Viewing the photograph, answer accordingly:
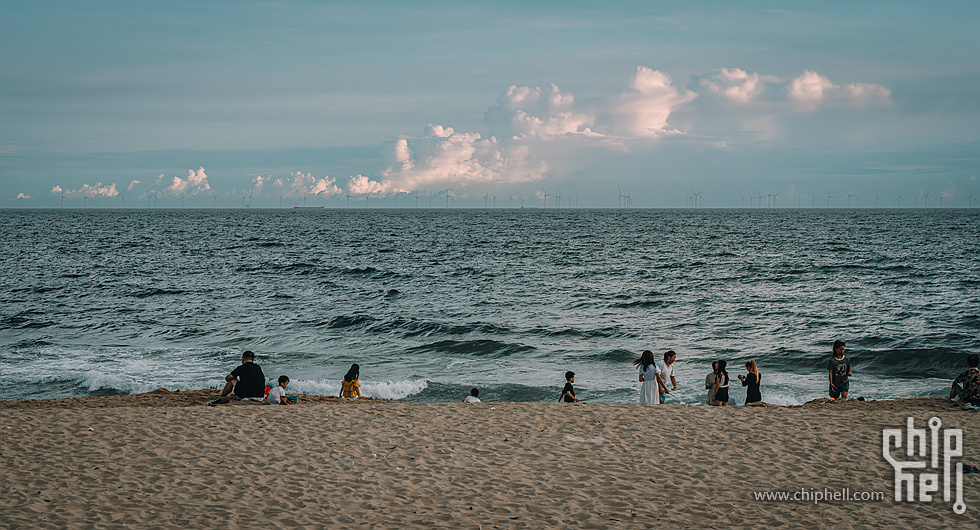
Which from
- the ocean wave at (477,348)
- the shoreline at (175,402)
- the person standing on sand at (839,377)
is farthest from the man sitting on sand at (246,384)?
the person standing on sand at (839,377)

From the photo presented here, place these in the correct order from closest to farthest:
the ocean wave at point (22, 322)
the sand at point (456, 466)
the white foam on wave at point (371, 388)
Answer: the sand at point (456, 466)
the white foam on wave at point (371, 388)
the ocean wave at point (22, 322)

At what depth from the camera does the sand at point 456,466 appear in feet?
28.6

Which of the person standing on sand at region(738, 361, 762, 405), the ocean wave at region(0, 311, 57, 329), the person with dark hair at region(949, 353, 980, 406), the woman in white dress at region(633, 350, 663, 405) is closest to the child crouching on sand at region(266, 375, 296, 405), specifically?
the woman in white dress at region(633, 350, 663, 405)

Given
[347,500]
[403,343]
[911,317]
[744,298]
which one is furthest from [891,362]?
[347,500]

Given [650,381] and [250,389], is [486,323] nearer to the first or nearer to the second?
[650,381]

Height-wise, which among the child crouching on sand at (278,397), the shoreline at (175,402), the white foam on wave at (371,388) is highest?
the child crouching on sand at (278,397)

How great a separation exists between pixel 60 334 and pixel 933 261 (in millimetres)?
64326

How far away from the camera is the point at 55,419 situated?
12992mm

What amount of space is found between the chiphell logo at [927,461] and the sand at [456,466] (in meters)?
0.16

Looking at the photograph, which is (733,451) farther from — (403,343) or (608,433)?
(403,343)

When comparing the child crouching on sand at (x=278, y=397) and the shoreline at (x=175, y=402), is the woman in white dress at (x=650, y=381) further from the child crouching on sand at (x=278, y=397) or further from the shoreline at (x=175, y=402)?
the child crouching on sand at (x=278, y=397)

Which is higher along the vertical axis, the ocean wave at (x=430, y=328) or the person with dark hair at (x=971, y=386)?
the person with dark hair at (x=971, y=386)

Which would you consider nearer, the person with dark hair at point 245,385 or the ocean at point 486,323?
the person with dark hair at point 245,385

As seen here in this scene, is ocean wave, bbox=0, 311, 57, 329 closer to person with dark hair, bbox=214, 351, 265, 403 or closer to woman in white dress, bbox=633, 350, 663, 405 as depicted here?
person with dark hair, bbox=214, 351, 265, 403
